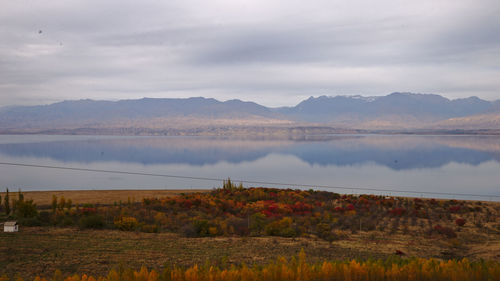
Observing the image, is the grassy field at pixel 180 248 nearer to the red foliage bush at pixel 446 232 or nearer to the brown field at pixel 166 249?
the brown field at pixel 166 249

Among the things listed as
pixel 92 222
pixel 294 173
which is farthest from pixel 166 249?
pixel 294 173

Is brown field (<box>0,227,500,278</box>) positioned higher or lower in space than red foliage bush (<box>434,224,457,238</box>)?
higher

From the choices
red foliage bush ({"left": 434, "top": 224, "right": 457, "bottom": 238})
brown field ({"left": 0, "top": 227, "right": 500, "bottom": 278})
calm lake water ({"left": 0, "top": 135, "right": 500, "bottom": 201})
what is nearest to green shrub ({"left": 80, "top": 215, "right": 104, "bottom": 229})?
brown field ({"left": 0, "top": 227, "right": 500, "bottom": 278})

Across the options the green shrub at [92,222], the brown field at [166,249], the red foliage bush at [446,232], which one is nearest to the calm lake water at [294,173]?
the red foliage bush at [446,232]

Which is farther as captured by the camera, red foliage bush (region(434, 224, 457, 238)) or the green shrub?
red foliage bush (region(434, 224, 457, 238))

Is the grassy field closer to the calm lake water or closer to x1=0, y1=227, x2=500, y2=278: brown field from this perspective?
x1=0, y1=227, x2=500, y2=278: brown field

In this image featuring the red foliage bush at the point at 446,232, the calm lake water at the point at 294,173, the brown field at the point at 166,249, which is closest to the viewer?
the brown field at the point at 166,249

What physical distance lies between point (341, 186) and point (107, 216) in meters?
32.2

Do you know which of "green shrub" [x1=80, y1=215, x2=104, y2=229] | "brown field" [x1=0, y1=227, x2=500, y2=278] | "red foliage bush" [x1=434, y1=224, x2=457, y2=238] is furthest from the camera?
"red foliage bush" [x1=434, y1=224, x2=457, y2=238]

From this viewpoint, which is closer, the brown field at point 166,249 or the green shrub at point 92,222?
the brown field at point 166,249

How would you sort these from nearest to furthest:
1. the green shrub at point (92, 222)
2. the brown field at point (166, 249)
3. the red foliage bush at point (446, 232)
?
the brown field at point (166, 249) < the green shrub at point (92, 222) < the red foliage bush at point (446, 232)

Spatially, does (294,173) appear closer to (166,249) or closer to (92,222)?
(92,222)

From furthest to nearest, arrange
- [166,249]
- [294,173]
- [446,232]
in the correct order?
[294,173] → [446,232] → [166,249]

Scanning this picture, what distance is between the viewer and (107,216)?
15922 millimetres
